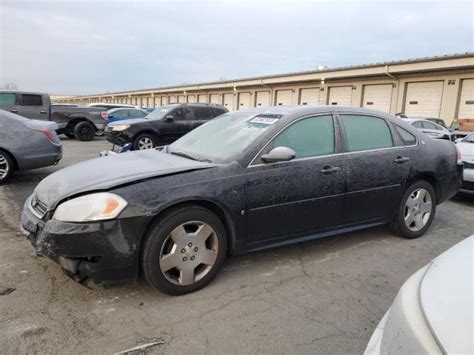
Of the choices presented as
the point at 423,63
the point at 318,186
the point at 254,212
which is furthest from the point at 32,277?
the point at 423,63

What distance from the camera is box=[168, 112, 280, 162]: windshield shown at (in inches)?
141

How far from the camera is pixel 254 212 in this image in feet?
11.1

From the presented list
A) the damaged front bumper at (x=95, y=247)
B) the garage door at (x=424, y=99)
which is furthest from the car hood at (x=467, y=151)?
the garage door at (x=424, y=99)

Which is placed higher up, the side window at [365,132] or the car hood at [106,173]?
the side window at [365,132]

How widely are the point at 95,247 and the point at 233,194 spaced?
1.17 m

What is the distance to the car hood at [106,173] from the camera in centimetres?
297

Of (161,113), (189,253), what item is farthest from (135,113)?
(189,253)

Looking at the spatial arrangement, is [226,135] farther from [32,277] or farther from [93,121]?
[93,121]

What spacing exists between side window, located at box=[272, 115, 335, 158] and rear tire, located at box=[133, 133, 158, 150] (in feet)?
27.2

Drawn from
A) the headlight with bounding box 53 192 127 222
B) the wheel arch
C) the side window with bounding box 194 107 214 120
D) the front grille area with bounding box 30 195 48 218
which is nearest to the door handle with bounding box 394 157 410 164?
the headlight with bounding box 53 192 127 222

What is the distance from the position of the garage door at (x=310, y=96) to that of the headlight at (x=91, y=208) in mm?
27204

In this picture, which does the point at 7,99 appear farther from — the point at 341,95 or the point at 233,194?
the point at 341,95

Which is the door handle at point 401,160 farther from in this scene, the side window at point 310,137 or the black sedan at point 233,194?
the side window at point 310,137

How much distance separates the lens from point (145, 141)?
37.8 ft
